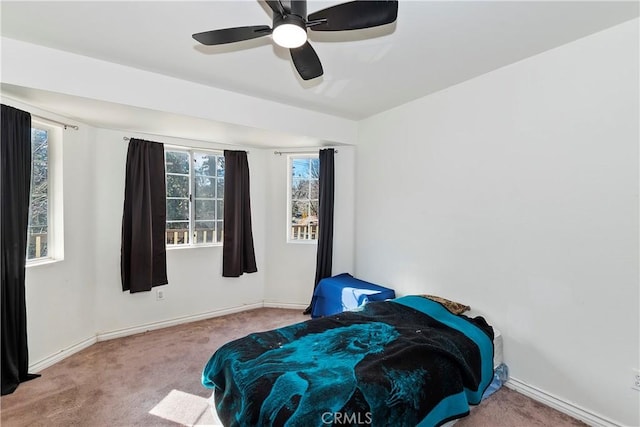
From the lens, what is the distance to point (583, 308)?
1.96 metres

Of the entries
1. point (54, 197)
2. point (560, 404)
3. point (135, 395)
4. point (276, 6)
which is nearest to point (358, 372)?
point (560, 404)

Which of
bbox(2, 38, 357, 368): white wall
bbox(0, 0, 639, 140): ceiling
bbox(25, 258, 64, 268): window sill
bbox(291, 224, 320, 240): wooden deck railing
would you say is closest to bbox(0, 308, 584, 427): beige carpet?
bbox(2, 38, 357, 368): white wall

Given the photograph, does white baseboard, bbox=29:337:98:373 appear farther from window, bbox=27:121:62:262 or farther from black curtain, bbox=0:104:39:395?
window, bbox=27:121:62:262

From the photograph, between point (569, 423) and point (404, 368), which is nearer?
point (404, 368)

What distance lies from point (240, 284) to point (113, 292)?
1443 millimetres

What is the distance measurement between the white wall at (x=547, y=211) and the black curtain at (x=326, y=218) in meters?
1.14

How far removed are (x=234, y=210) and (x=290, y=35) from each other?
2696mm

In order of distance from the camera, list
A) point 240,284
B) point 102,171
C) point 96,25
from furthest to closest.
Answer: point 240,284, point 102,171, point 96,25

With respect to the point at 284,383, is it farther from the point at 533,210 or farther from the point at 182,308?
the point at 182,308

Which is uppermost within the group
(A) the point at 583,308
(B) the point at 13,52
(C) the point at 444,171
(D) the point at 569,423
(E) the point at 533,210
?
(B) the point at 13,52

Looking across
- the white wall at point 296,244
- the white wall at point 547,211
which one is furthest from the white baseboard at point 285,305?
the white wall at point 547,211

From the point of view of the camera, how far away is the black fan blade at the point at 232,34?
1511 mm

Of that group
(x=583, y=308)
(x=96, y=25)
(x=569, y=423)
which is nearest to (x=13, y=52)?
(x=96, y=25)

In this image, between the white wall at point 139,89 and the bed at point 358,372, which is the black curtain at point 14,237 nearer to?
the white wall at point 139,89
